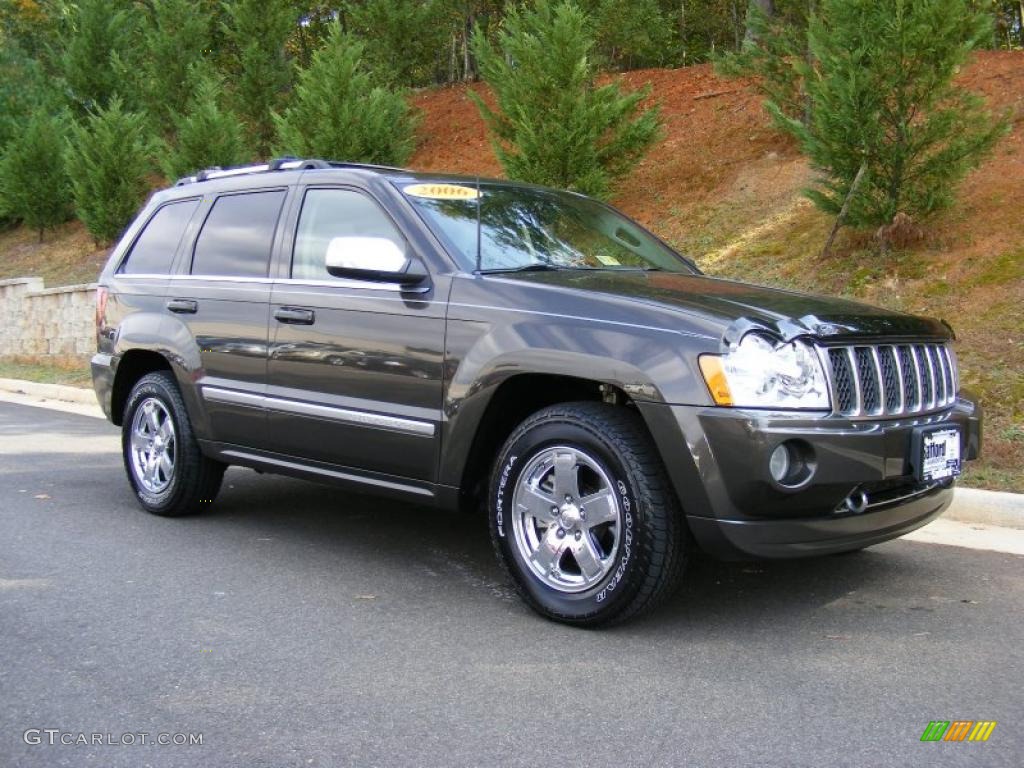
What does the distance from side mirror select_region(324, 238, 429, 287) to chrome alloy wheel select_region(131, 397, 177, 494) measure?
194 cm

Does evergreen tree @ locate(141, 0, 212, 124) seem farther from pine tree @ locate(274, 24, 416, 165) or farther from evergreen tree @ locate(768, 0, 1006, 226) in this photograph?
evergreen tree @ locate(768, 0, 1006, 226)

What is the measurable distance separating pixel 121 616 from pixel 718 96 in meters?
14.9

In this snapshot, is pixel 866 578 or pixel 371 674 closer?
pixel 371 674

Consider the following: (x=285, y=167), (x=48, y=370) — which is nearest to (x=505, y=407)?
(x=285, y=167)

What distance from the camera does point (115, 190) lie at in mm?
19469

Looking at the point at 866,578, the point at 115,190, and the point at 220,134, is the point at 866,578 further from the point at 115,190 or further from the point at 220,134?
the point at 115,190

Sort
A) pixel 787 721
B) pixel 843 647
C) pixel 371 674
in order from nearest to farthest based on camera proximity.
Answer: pixel 787 721 → pixel 371 674 → pixel 843 647

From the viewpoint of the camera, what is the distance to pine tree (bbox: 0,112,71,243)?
22.3 metres

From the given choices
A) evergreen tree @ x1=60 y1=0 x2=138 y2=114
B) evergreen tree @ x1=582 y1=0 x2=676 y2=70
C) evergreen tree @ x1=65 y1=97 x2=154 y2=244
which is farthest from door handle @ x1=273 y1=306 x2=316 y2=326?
evergreen tree @ x1=60 y1=0 x2=138 y2=114

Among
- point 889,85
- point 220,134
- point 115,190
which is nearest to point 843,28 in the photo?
point 889,85

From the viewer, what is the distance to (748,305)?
4145mm

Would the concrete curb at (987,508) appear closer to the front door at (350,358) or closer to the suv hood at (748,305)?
the suv hood at (748,305)

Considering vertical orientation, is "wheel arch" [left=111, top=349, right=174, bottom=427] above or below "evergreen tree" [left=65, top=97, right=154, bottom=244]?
below

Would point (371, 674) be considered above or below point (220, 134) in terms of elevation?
below
